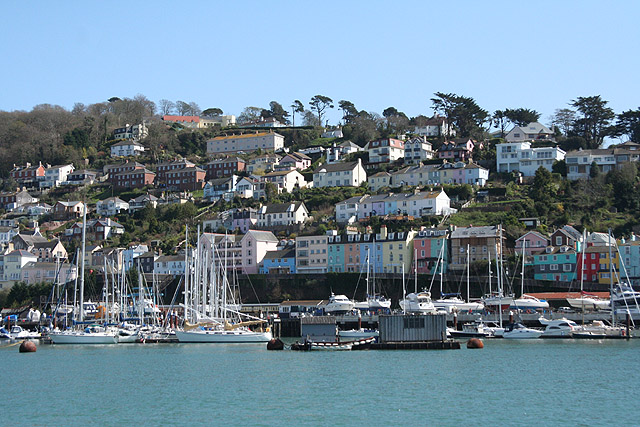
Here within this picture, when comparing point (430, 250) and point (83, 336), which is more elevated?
point (430, 250)

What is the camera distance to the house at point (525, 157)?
105 metres

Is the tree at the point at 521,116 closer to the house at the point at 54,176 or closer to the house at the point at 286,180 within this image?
the house at the point at 286,180

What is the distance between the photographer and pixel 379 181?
111062mm

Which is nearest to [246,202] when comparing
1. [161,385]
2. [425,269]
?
[425,269]

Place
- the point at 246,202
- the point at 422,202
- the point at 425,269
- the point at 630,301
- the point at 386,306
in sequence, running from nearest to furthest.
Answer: the point at 630,301
the point at 386,306
the point at 425,269
the point at 422,202
the point at 246,202

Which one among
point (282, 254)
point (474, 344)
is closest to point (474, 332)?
point (474, 344)

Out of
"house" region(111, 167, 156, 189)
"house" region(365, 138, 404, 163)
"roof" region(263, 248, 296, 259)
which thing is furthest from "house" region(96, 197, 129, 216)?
"house" region(365, 138, 404, 163)

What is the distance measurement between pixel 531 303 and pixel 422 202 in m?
29.4

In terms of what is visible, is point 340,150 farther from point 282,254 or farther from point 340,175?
point 282,254

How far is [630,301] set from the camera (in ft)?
224

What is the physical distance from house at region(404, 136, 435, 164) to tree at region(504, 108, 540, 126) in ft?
60.4

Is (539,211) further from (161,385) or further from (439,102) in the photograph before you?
(161,385)

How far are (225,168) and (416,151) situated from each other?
98.3 ft

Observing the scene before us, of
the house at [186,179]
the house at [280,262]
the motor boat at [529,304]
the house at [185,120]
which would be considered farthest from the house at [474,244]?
the house at [185,120]
